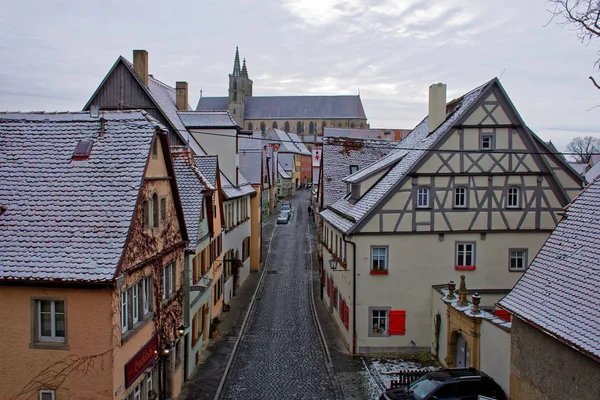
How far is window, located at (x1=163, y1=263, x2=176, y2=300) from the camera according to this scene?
629 inches

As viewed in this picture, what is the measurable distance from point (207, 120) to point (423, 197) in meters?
16.1

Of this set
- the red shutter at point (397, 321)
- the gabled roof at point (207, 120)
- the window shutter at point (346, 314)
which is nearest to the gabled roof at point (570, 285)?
the red shutter at point (397, 321)

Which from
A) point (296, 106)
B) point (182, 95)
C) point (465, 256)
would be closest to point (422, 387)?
point (465, 256)

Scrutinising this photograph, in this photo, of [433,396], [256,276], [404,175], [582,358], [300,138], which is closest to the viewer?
[582,358]

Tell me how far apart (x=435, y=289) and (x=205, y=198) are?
10.1 metres

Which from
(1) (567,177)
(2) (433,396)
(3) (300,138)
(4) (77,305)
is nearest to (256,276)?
(1) (567,177)

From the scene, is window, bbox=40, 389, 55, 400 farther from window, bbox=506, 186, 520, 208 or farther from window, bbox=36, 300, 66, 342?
window, bbox=506, 186, 520, 208

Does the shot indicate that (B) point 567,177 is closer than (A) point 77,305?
No

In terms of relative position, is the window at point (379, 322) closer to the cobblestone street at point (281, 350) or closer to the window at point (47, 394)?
the cobblestone street at point (281, 350)

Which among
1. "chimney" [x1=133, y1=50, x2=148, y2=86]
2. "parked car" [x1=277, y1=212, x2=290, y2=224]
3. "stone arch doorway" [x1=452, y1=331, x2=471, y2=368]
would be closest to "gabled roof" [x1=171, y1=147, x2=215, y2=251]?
"stone arch doorway" [x1=452, y1=331, x2=471, y2=368]

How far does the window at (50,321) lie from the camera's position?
11547 mm

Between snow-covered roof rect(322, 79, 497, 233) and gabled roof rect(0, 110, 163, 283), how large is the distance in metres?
10.8

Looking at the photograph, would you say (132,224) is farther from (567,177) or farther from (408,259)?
(567,177)

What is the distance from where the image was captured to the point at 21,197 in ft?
40.8
